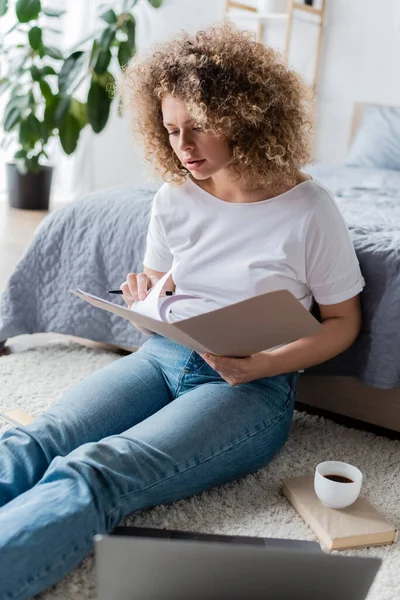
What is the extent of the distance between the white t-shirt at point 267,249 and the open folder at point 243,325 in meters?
0.17

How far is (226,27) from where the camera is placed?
4.54 ft

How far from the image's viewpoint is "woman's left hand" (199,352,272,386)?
1270 millimetres

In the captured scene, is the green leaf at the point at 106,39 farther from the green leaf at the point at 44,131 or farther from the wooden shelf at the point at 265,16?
the wooden shelf at the point at 265,16

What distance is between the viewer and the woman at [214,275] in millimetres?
1215

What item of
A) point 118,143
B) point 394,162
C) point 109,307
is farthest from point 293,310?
point 118,143

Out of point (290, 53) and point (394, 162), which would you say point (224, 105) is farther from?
point (290, 53)

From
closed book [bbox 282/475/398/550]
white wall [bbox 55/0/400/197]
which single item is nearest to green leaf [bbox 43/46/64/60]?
white wall [bbox 55/0/400/197]

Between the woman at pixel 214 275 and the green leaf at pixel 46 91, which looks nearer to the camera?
the woman at pixel 214 275

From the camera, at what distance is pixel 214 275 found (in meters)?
1.41

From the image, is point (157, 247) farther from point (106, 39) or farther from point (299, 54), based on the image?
point (299, 54)

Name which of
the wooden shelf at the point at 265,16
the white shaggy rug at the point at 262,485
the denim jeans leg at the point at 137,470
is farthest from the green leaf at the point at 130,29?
the denim jeans leg at the point at 137,470

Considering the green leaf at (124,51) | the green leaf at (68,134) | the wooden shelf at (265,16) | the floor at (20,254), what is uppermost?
the wooden shelf at (265,16)

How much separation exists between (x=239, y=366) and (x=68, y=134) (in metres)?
2.98

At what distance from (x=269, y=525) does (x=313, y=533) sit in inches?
3.0
